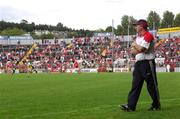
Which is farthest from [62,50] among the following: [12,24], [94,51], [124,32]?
[12,24]

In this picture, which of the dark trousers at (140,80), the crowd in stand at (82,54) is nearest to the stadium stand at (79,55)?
the crowd in stand at (82,54)

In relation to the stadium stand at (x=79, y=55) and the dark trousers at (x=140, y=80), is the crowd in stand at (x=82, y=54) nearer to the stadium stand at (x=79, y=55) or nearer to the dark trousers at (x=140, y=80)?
the stadium stand at (x=79, y=55)

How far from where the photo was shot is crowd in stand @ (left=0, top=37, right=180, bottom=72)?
6450 centimetres

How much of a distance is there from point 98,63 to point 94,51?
10013mm

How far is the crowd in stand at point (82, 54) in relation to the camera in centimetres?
6450

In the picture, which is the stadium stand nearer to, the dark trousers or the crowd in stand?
the crowd in stand

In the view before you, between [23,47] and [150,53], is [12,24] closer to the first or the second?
[23,47]

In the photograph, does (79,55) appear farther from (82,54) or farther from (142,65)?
(142,65)

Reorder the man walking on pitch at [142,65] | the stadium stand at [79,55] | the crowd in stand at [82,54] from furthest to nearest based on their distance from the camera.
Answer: the crowd in stand at [82,54], the stadium stand at [79,55], the man walking on pitch at [142,65]

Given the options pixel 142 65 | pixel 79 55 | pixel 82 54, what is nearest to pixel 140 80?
pixel 142 65

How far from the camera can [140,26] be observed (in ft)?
35.1

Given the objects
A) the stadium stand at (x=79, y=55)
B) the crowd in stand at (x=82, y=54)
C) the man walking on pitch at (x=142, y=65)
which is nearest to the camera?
the man walking on pitch at (x=142, y=65)

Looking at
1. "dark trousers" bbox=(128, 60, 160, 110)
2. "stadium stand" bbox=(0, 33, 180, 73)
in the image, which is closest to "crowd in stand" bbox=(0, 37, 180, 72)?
"stadium stand" bbox=(0, 33, 180, 73)

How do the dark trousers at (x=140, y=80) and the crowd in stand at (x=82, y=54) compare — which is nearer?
the dark trousers at (x=140, y=80)
